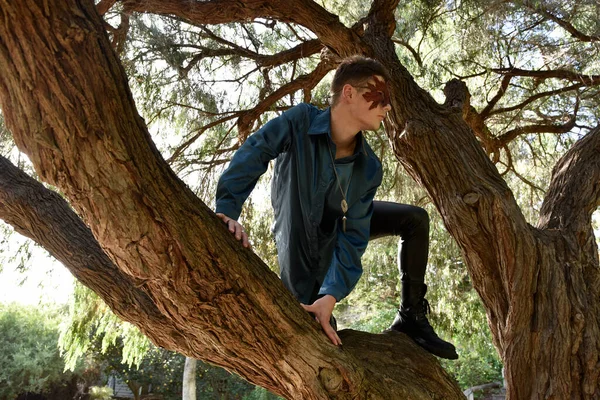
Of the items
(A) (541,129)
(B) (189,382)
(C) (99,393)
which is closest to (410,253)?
(A) (541,129)

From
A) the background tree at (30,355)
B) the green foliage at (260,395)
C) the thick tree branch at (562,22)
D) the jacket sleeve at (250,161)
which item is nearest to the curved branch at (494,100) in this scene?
the thick tree branch at (562,22)

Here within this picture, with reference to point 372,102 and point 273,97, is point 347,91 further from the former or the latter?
point 273,97

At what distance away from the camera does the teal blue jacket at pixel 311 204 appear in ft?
6.04

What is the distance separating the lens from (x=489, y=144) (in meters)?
4.28

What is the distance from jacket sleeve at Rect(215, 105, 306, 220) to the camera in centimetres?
164

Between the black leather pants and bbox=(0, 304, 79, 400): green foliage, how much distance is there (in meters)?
10.6

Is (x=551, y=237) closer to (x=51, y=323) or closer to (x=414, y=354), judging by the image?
(x=414, y=354)

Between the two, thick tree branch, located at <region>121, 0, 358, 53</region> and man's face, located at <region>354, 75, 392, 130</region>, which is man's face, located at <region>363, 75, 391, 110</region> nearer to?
man's face, located at <region>354, 75, 392, 130</region>

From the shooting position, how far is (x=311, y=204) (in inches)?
74.3

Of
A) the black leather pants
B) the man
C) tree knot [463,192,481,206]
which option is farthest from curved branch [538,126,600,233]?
the man

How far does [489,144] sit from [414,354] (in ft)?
8.81

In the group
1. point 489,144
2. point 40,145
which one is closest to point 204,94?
point 489,144

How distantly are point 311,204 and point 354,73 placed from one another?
0.46 meters

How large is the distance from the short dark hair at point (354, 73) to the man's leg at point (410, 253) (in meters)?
0.43
